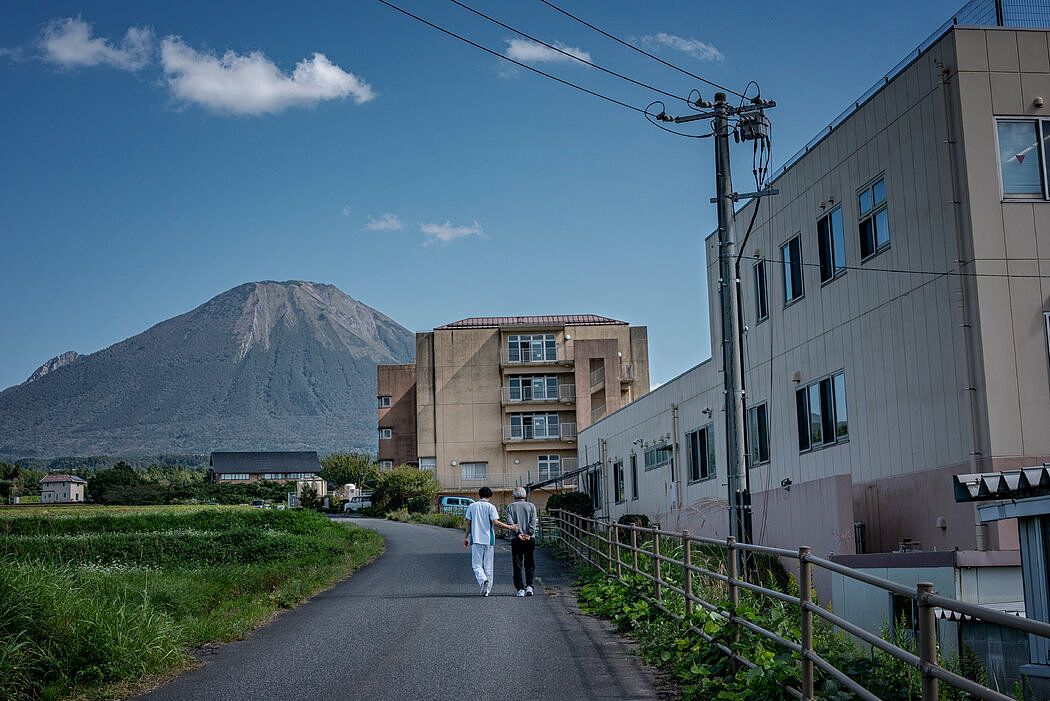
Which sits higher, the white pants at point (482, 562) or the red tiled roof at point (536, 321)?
the red tiled roof at point (536, 321)

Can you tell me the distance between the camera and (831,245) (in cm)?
1875

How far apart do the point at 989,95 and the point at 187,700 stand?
41.1 ft

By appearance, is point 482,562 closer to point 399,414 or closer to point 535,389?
point 535,389

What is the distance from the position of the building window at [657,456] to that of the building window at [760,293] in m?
8.28

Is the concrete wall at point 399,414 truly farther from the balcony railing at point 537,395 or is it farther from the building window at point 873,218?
the building window at point 873,218

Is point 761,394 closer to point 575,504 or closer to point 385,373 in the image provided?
point 575,504

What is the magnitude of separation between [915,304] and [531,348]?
166 feet

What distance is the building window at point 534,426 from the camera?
6494 cm

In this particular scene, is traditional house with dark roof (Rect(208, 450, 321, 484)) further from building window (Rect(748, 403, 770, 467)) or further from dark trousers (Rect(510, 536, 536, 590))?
dark trousers (Rect(510, 536, 536, 590))

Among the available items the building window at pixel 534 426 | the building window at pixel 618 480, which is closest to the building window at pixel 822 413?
the building window at pixel 618 480

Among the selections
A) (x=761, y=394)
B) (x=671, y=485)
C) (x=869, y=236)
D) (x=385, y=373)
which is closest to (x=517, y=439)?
(x=385, y=373)

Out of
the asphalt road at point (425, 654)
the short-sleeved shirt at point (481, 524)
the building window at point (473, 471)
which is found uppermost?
the building window at point (473, 471)

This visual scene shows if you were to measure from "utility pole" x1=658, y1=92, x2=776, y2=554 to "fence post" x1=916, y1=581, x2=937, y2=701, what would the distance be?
29.3 ft

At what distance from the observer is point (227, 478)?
127 m
